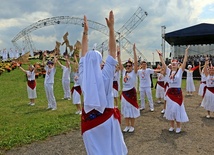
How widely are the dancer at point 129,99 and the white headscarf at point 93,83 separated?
4927 mm

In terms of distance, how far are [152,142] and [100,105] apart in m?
4.23

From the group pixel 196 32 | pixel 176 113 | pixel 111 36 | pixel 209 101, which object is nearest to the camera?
pixel 111 36

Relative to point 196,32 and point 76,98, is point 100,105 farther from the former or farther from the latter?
point 196,32

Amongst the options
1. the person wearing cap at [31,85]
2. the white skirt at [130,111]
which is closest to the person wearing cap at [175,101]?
the white skirt at [130,111]

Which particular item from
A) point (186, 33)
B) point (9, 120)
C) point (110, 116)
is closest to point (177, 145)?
point (110, 116)

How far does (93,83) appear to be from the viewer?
3436 millimetres

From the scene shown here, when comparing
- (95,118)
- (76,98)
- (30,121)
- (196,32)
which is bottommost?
(30,121)

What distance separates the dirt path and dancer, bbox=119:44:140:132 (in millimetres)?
361

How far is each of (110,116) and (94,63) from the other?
78 centimetres

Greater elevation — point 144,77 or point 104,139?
point 144,77

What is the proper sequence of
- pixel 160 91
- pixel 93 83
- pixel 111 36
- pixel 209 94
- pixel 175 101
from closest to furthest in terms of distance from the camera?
pixel 93 83 < pixel 111 36 < pixel 175 101 < pixel 209 94 < pixel 160 91

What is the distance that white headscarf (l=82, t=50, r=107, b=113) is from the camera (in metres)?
3.45

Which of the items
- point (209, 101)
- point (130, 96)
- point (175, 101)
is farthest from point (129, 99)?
point (209, 101)

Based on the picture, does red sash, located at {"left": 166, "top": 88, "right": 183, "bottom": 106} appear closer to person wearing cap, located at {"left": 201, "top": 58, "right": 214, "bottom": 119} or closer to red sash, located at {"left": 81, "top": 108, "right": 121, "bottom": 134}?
person wearing cap, located at {"left": 201, "top": 58, "right": 214, "bottom": 119}
